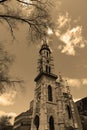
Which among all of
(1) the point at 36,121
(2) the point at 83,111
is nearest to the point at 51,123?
(1) the point at 36,121

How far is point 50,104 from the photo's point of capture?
101 ft

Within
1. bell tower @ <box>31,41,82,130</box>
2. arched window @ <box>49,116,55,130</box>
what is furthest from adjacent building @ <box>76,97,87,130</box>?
arched window @ <box>49,116,55,130</box>

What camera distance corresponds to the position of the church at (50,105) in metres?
28.5

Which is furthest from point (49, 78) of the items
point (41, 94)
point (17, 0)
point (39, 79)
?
point (17, 0)

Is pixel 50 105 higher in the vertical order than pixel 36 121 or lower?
higher

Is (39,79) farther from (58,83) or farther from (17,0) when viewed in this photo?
(17,0)

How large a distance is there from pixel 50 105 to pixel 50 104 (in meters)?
0.25

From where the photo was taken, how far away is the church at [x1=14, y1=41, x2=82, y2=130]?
28469 mm

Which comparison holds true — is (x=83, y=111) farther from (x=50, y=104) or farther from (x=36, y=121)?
(x=36, y=121)

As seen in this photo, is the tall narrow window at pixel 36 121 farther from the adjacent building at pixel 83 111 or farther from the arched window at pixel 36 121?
the adjacent building at pixel 83 111

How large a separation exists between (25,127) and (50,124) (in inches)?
440

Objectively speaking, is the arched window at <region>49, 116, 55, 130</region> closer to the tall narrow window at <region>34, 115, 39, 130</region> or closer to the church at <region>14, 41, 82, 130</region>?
the church at <region>14, 41, 82, 130</region>

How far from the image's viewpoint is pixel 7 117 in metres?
55.8

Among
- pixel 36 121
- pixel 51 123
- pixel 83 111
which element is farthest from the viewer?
pixel 83 111
